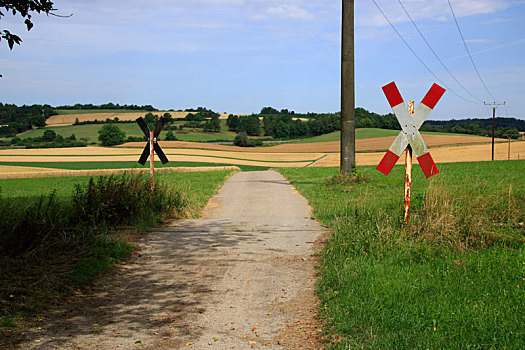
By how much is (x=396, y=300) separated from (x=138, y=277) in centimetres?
374

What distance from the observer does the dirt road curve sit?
4.59 metres

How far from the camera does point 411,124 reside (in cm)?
838

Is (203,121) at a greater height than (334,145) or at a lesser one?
greater

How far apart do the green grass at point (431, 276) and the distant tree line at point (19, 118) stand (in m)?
87.2

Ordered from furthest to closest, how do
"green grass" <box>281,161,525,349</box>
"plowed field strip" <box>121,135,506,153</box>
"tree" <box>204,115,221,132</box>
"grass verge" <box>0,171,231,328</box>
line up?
"tree" <box>204,115,221,132</box>
"plowed field strip" <box>121,135,506,153</box>
"grass verge" <box>0,171,231,328</box>
"green grass" <box>281,161,525,349</box>

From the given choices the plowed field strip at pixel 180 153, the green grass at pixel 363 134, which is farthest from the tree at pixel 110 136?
the green grass at pixel 363 134

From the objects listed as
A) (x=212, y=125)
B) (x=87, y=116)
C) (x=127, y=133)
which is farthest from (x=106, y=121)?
(x=212, y=125)

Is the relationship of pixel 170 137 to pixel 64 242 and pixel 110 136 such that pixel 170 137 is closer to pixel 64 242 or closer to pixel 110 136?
pixel 110 136

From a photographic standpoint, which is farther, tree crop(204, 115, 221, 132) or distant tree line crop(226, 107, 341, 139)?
tree crop(204, 115, 221, 132)

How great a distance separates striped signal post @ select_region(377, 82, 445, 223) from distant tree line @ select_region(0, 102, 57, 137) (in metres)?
86.6

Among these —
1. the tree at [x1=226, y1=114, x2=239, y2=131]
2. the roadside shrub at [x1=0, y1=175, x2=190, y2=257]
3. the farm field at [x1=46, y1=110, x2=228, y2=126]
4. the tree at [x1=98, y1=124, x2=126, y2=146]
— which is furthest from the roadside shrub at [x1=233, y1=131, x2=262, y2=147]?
the roadside shrub at [x1=0, y1=175, x2=190, y2=257]

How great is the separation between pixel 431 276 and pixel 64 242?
557 centimetres

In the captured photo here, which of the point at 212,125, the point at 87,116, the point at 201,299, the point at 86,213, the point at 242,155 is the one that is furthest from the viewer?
the point at 87,116

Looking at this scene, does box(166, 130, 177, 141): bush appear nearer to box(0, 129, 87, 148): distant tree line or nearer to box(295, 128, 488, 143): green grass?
box(0, 129, 87, 148): distant tree line
